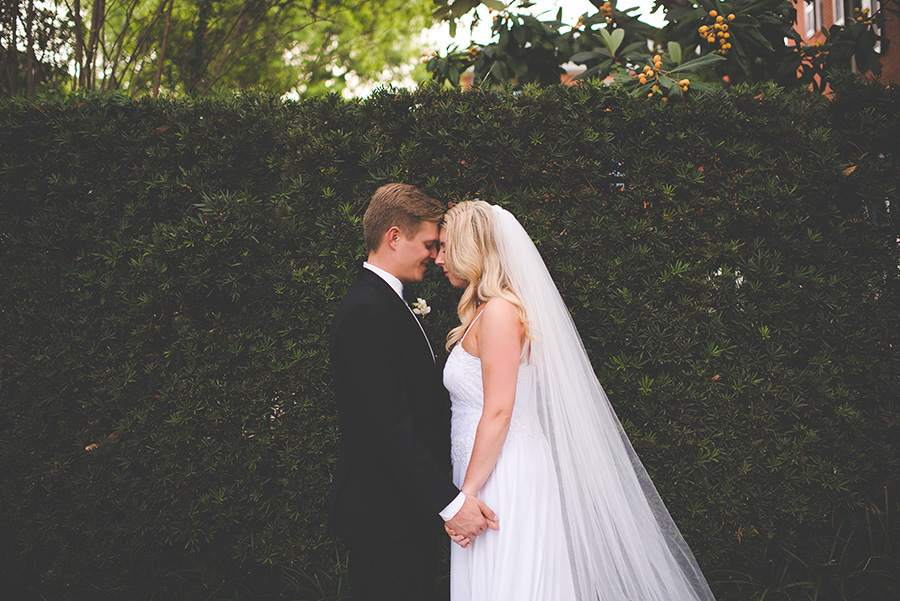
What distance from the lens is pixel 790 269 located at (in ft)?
11.4

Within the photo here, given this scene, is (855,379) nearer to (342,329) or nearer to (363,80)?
(342,329)

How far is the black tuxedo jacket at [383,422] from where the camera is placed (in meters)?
2.24

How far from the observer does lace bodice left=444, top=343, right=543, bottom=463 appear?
2.53 m

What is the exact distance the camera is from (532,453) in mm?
2496

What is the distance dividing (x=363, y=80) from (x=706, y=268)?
13615 millimetres

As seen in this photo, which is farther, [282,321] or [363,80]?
[363,80]

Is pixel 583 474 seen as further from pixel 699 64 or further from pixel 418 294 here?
pixel 699 64

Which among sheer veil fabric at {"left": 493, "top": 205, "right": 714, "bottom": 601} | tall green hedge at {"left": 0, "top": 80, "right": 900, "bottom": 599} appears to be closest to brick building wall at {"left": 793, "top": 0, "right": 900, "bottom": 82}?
tall green hedge at {"left": 0, "top": 80, "right": 900, "bottom": 599}

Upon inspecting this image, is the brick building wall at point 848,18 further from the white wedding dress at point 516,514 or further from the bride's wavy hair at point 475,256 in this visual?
the white wedding dress at point 516,514

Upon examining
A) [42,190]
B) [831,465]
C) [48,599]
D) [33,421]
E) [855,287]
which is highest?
[42,190]

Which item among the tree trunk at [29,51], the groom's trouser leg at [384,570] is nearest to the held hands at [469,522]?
the groom's trouser leg at [384,570]

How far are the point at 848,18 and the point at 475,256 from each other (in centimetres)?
506

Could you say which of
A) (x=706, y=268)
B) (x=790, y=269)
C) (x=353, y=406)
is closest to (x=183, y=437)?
(x=353, y=406)

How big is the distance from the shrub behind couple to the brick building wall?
9.89ft
